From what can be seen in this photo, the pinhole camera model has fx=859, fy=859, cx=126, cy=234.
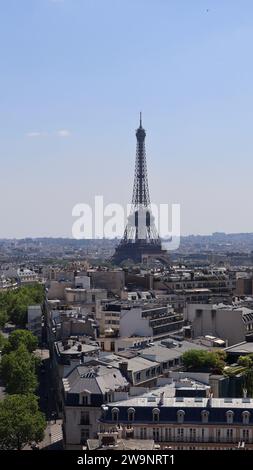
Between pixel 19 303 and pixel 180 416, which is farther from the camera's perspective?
pixel 19 303

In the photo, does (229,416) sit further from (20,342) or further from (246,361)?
(20,342)

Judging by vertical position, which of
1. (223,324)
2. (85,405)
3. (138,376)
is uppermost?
(223,324)

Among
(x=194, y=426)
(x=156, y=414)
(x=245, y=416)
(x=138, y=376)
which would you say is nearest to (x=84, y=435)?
(x=138, y=376)

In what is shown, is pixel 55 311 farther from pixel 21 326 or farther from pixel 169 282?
pixel 169 282

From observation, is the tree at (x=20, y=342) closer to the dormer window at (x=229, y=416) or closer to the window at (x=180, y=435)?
the window at (x=180, y=435)

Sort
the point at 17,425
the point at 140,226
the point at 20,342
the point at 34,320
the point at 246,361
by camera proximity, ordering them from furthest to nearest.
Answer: the point at 140,226
the point at 34,320
the point at 20,342
the point at 246,361
the point at 17,425

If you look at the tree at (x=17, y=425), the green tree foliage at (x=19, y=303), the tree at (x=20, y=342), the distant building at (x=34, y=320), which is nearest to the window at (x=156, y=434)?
the tree at (x=17, y=425)

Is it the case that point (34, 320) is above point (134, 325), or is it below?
below

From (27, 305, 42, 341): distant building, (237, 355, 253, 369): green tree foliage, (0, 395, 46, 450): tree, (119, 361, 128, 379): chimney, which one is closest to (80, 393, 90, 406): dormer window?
(0, 395, 46, 450): tree
